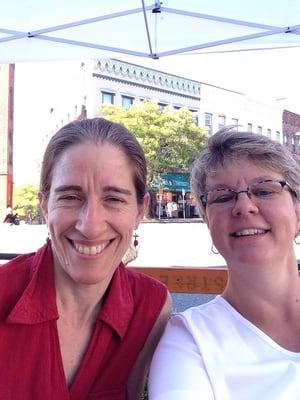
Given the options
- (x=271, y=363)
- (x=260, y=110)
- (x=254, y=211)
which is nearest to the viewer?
(x=271, y=363)

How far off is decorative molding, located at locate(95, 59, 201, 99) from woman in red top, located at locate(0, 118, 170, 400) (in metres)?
35.0

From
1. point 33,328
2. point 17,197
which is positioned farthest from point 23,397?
point 17,197

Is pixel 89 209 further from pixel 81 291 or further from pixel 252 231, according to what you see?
pixel 252 231

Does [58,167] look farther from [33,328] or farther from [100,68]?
[100,68]

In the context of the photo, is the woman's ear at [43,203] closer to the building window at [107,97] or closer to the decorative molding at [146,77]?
the decorative molding at [146,77]

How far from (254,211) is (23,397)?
942 millimetres

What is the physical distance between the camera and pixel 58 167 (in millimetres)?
1642

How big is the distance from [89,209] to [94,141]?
0.78 ft

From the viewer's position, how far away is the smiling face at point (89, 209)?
1.58 metres

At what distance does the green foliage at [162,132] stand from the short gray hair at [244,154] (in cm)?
3151

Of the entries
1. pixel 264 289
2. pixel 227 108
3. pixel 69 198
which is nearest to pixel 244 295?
pixel 264 289

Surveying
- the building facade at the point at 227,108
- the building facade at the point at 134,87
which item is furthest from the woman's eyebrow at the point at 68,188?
the building facade at the point at 227,108

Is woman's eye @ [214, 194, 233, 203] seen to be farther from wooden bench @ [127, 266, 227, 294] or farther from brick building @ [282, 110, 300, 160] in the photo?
brick building @ [282, 110, 300, 160]

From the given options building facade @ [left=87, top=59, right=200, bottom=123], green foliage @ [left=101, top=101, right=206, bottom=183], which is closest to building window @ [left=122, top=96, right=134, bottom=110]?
building facade @ [left=87, top=59, right=200, bottom=123]
